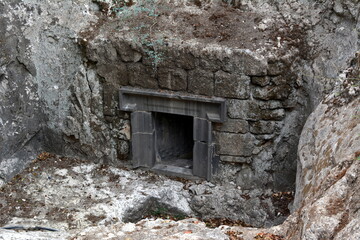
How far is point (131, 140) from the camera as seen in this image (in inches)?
265

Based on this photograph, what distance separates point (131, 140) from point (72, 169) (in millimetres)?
938

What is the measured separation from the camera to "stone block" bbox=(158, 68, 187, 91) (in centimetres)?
611

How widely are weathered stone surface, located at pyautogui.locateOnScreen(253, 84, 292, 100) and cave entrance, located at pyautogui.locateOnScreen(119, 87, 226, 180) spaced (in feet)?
1.48

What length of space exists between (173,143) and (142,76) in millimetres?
1340

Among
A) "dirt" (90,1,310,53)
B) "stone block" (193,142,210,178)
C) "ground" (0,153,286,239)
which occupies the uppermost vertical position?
"dirt" (90,1,310,53)

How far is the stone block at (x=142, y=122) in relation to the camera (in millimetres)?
6555

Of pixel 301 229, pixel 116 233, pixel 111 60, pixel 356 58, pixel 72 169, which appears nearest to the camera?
pixel 301 229

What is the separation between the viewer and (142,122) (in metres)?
6.59

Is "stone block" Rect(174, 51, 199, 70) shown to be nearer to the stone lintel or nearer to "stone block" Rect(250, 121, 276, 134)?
the stone lintel

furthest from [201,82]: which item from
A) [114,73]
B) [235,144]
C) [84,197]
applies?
[84,197]

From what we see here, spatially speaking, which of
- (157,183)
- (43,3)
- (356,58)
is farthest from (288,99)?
(43,3)

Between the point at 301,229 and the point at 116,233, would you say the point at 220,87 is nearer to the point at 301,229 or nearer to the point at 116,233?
the point at 116,233

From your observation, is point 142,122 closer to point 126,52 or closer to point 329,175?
point 126,52

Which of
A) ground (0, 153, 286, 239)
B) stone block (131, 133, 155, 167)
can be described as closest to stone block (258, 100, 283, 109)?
ground (0, 153, 286, 239)
